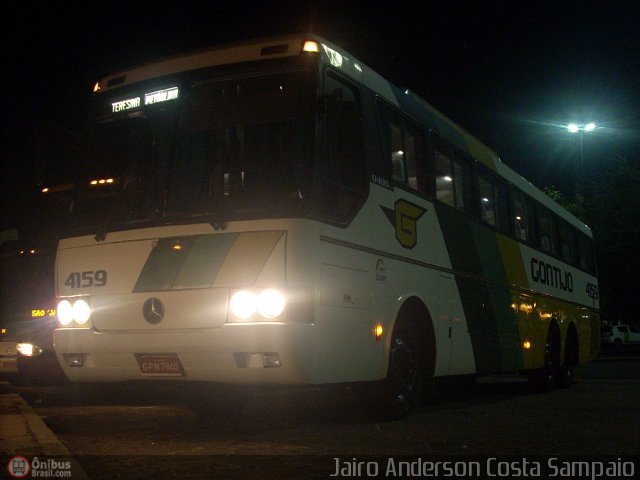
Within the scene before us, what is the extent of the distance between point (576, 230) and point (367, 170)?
1216cm

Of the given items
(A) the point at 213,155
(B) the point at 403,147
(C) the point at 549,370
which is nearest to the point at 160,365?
(A) the point at 213,155

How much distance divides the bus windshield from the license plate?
4.03 ft

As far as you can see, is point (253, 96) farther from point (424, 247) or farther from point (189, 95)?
point (424, 247)

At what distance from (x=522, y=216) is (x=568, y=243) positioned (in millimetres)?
4038

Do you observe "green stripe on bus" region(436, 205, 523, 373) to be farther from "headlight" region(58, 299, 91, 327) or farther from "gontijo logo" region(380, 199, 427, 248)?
"headlight" region(58, 299, 91, 327)

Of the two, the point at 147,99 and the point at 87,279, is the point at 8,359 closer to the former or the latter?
the point at 87,279

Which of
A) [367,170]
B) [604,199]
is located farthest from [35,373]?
[604,199]

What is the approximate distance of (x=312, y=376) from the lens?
751 centimetres

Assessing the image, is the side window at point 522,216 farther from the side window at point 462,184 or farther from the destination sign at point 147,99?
the destination sign at point 147,99

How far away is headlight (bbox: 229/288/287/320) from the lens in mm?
7418

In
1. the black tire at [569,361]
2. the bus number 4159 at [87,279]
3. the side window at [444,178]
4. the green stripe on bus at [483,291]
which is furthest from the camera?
the black tire at [569,361]

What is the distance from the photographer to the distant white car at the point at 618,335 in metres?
59.7

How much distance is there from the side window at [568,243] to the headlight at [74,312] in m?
11.6

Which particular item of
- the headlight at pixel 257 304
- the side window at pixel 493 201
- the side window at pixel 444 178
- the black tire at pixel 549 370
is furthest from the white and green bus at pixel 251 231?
the black tire at pixel 549 370
